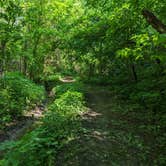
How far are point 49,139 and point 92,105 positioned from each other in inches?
266

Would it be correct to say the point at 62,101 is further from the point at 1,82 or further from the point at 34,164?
the point at 34,164

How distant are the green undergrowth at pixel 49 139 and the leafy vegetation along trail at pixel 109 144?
1.02ft

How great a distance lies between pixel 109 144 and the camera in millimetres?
7191

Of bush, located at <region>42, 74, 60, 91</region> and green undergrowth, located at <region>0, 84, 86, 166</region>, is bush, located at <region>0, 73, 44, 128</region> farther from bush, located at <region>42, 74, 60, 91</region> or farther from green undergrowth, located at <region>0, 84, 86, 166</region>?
bush, located at <region>42, 74, 60, 91</region>

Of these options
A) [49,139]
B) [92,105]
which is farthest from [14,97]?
[49,139]

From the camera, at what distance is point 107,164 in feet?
19.6

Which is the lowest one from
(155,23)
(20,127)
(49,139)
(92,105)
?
(20,127)

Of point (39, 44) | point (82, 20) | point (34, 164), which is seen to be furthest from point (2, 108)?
point (39, 44)

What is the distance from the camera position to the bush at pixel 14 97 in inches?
443

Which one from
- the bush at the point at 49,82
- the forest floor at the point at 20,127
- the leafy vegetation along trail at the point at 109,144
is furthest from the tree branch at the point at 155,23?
the bush at the point at 49,82

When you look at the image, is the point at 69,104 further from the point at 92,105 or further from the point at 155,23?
the point at 155,23

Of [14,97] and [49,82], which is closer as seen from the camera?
[14,97]

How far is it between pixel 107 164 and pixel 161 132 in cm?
308

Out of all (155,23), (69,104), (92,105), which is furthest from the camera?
(92,105)
